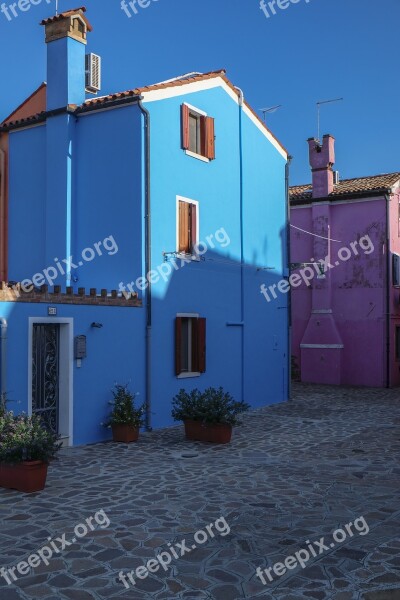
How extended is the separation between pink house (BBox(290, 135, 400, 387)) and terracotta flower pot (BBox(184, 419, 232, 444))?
12.1m

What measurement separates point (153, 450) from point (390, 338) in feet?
45.6

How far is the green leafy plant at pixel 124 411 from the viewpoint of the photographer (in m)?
11.4

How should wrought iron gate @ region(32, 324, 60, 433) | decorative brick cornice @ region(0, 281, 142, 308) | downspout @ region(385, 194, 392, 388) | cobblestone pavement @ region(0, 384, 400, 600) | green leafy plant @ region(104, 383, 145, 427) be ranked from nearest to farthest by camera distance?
1. cobblestone pavement @ region(0, 384, 400, 600)
2. decorative brick cornice @ region(0, 281, 142, 308)
3. wrought iron gate @ region(32, 324, 60, 433)
4. green leafy plant @ region(104, 383, 145, 427)
5. downspout @ region(385, 194, 392, 388)

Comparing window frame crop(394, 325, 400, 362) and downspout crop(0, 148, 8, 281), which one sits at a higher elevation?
downspout crop(0, 148, 8, 281)

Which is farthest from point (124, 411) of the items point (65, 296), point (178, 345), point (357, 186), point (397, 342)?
point (357, 186)

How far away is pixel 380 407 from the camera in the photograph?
16734 millimetres

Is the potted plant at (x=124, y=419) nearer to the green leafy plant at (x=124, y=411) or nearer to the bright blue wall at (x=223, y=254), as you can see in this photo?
the green leafy plant at (x=124, y=411)

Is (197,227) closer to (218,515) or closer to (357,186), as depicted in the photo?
(218,515)

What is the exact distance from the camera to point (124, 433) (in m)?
11.4

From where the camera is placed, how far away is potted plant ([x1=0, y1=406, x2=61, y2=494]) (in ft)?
25.8

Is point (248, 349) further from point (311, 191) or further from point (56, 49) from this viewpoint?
point (311, 191)

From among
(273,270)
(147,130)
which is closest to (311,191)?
(273,270)

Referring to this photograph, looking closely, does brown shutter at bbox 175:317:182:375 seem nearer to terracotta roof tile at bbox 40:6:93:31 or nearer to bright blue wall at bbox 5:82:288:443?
bright blue wall at bbox 5:82:288:443

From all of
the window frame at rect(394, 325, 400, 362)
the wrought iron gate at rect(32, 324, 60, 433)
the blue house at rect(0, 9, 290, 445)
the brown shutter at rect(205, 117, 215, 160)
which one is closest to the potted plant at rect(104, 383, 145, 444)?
the blue house at rect(0, 9, 290, 445)
